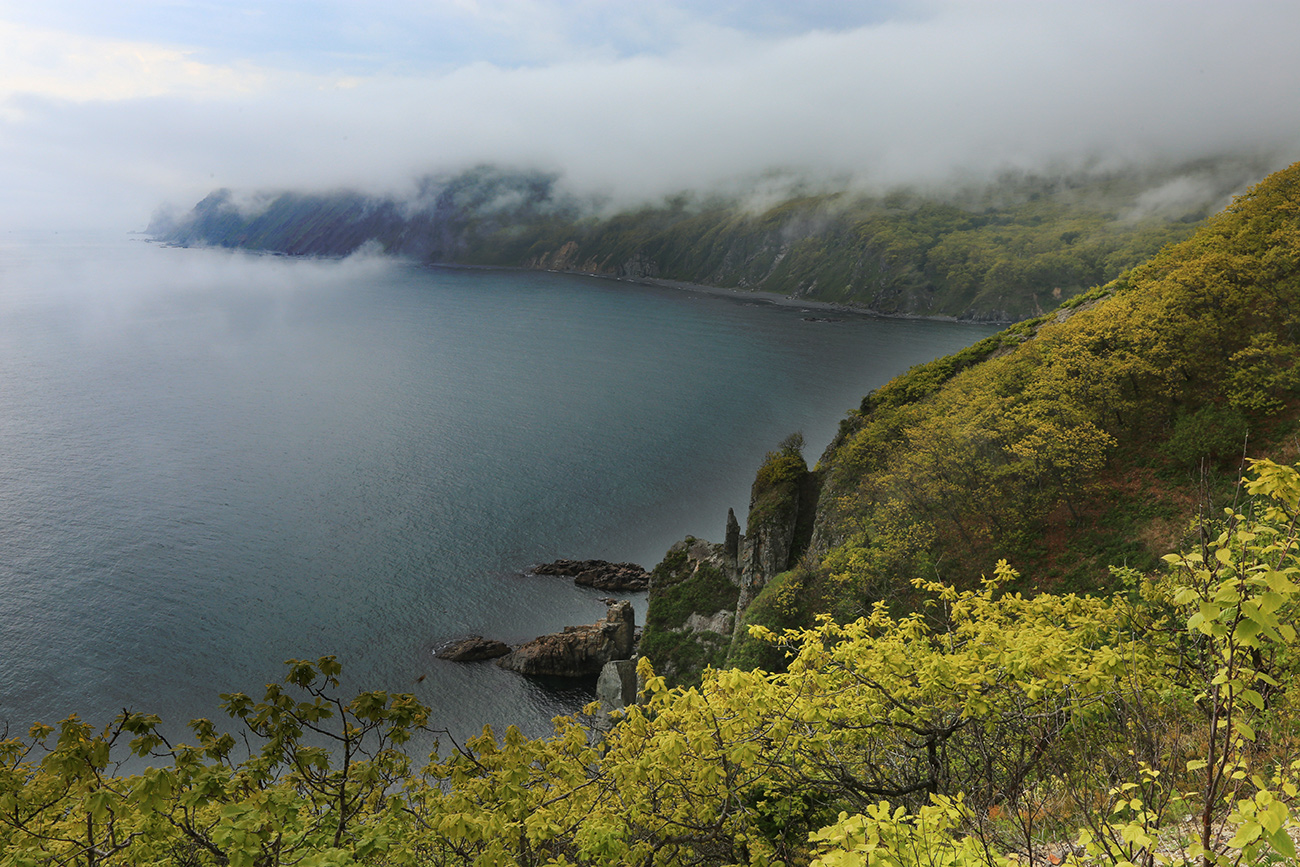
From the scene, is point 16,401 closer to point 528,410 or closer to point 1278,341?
point 528,410

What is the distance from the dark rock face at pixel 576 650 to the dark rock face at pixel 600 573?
33.1 feet

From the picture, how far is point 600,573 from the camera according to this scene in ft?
288

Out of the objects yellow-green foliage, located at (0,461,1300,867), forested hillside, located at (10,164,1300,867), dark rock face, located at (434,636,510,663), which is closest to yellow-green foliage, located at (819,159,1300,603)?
forested hillside, located at (10,164,1300,867)

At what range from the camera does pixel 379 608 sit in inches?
3051

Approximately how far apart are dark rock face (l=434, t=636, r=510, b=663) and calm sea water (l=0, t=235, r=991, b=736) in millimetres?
1217

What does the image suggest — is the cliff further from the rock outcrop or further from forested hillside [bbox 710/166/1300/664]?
the rock outcrop

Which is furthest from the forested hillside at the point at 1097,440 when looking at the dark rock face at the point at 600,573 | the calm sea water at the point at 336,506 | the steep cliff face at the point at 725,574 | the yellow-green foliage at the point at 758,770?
the calm sea water at the point at 336,506

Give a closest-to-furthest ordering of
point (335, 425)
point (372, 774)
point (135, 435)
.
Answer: point (372, 774) → point (135, 435) → point (335, 425)

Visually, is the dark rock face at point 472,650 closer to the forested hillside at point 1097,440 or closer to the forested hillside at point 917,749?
the forested hillside at point 1097,440

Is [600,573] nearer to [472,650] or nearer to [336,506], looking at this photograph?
[472,650]

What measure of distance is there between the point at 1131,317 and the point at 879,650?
177 ft

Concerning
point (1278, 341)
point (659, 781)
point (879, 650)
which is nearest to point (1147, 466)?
point (1278, 341)

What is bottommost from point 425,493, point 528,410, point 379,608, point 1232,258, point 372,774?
point 379,608

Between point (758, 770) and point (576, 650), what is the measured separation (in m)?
60.3
